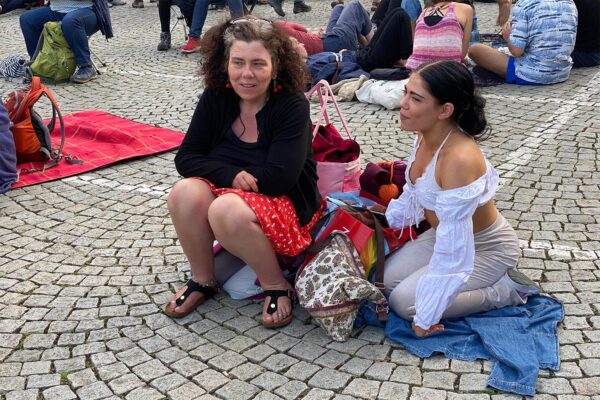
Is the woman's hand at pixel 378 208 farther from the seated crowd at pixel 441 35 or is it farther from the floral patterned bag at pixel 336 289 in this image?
the seated crowd at pixel 441 35

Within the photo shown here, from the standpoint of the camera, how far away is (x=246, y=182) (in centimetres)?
328

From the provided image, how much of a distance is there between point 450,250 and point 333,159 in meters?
1.35

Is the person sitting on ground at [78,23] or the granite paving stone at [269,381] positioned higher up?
the person sitting on ground at [78,23]

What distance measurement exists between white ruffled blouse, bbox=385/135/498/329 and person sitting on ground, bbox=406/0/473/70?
12.7 feet

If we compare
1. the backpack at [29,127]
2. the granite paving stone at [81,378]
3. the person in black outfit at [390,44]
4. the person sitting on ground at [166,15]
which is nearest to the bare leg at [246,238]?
the granite paving stone at [81,378]

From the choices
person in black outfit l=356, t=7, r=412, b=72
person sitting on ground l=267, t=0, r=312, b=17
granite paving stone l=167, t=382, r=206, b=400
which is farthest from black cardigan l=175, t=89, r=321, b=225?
person sitting on ground l=267, t=0, r=312, b=17

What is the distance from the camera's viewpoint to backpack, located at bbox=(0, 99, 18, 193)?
5.08m

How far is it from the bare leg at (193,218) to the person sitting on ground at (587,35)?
6.21 meters

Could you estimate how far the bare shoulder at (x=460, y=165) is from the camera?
2.94m

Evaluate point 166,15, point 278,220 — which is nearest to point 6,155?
point 278,220

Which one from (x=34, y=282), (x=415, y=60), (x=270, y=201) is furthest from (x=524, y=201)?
(x=34, y=282)

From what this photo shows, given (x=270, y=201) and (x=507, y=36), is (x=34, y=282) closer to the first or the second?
(x=270, y=201)

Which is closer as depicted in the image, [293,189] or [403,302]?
[403,302]

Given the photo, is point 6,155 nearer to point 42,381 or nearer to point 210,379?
point 42,381
